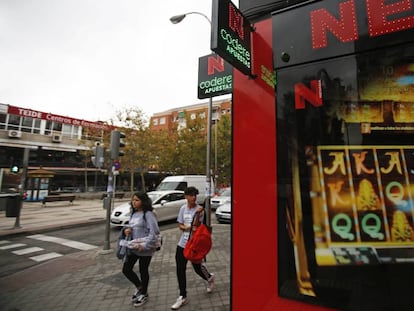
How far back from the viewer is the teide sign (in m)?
2.24

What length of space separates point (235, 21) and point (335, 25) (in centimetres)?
97

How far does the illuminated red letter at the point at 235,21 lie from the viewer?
8.09ft

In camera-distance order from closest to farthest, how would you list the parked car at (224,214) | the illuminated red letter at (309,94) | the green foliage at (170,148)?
the illuminated red letter at (309,94), the parked car at (224,214), the green foliage at (170,148)

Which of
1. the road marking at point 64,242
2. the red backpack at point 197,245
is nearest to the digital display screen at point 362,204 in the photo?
the red backpack at point 197,245

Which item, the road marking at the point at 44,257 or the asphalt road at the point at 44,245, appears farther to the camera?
the road marking at the point at 44,257

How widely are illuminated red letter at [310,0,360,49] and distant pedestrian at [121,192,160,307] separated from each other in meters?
3.21

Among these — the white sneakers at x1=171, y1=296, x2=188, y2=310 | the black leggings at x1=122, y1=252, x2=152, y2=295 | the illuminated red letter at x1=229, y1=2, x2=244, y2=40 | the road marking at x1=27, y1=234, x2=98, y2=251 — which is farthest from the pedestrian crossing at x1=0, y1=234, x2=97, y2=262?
the illuminated red letter at x1=229, y1=2, x2=244, y2=40

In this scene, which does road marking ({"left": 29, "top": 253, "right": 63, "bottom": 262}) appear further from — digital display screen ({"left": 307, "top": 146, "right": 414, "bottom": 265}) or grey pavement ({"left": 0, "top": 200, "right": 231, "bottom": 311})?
digital display screen ({"left": 307, "top": 146, "right": 414, "bottom": 265})

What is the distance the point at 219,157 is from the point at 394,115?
26.9 m

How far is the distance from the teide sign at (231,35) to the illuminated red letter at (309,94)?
571mm

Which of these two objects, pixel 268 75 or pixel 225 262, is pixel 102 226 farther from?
pixel 268 75

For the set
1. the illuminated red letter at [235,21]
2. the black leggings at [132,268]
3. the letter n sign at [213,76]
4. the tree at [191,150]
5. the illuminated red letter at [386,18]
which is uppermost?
the tree at [191,150]

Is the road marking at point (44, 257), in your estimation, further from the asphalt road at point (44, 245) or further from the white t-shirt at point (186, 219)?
the white t-shirt at point (186, 219)

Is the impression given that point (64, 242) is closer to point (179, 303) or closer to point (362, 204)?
point (179, 303)
